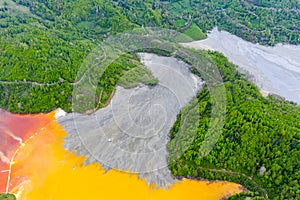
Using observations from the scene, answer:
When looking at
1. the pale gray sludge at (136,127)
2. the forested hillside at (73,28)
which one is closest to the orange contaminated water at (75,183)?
the pale gray sludge at (136,127)

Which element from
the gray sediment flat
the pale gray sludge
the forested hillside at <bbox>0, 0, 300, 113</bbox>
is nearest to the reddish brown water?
the forested hillside at <bbox>0, 0, 300, 113</bbox>

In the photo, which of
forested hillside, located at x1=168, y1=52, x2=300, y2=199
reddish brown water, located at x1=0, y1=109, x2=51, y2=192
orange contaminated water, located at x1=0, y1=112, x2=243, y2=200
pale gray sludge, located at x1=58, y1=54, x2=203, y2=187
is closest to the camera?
forested hillside, located at x1=168, y1=52, x2=300, y2=199

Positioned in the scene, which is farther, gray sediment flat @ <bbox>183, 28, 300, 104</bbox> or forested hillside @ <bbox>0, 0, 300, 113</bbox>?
gray sediment flat @ <bbox>183, 28, 300, 104</bbox>

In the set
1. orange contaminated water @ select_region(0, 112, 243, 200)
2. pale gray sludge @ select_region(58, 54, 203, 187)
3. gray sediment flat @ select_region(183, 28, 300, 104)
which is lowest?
orange contaminated water @ select_region(0, 112, 243, 200)

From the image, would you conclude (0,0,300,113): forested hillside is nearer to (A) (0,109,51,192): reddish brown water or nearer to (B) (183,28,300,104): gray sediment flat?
(A) (0,109,51,192): reddish brown water

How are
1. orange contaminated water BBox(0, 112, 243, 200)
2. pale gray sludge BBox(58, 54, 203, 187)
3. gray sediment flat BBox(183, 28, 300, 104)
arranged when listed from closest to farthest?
orange contaminated water BBox(0, 112, 243, 200) < pale gray sludge BBox(58, 54, 203, 187) < gray sediment flat BBox(183, 28, 300, 104)

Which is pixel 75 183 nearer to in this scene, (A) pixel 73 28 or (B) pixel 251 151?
(B) pixel 251 151

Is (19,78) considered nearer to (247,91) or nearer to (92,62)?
(92,62)
